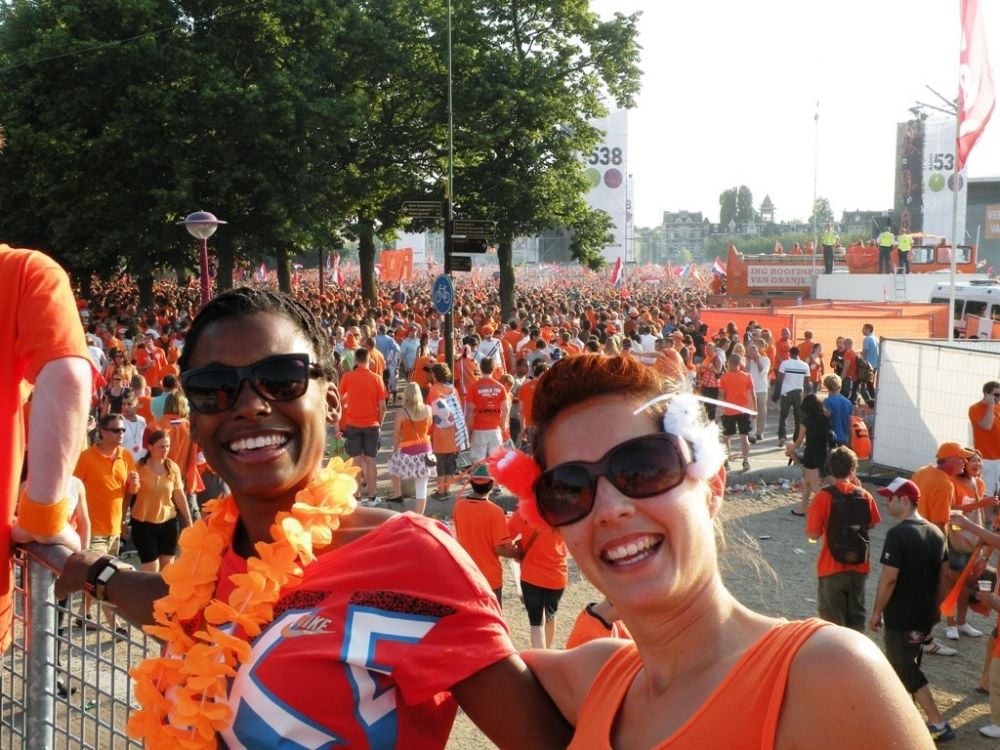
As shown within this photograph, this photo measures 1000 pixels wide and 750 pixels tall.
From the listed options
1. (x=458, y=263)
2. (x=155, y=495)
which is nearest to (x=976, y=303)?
(x=458, y=263)

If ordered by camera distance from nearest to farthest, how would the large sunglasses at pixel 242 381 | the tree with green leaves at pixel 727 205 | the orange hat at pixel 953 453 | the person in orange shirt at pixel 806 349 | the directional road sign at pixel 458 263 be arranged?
the large sunglasses at pixel 242 381 < the orange hat at pixel 953 453 < the person in orange shirt at pixel 806 349 < the directional road sign at pixel 458 263 < the tree with green leaves at pixel 727 205

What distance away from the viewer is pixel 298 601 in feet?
6.11

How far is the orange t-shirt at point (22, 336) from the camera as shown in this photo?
228 centimetres

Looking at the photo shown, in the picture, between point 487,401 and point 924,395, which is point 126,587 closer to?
point 487,401

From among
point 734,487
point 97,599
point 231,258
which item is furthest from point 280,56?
point 97,599

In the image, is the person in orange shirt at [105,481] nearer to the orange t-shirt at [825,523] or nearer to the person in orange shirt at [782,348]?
the orange t-shirt at [825,523]

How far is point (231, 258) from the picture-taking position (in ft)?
92.2

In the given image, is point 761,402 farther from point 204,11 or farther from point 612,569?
point 204,11

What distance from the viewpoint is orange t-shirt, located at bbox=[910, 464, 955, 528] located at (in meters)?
7.97

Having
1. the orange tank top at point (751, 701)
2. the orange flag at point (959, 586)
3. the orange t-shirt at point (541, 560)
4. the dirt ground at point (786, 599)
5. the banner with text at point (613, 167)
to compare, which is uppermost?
the banner with text at point (613, 167)

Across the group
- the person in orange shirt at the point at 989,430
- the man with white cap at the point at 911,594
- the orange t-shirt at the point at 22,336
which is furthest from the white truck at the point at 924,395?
the orange t-shirt at the point at 22,336

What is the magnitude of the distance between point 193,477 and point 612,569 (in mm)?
7831

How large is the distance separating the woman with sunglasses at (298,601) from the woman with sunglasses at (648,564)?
0.52ft

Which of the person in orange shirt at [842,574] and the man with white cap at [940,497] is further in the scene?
the man with white cap at [940,497]
